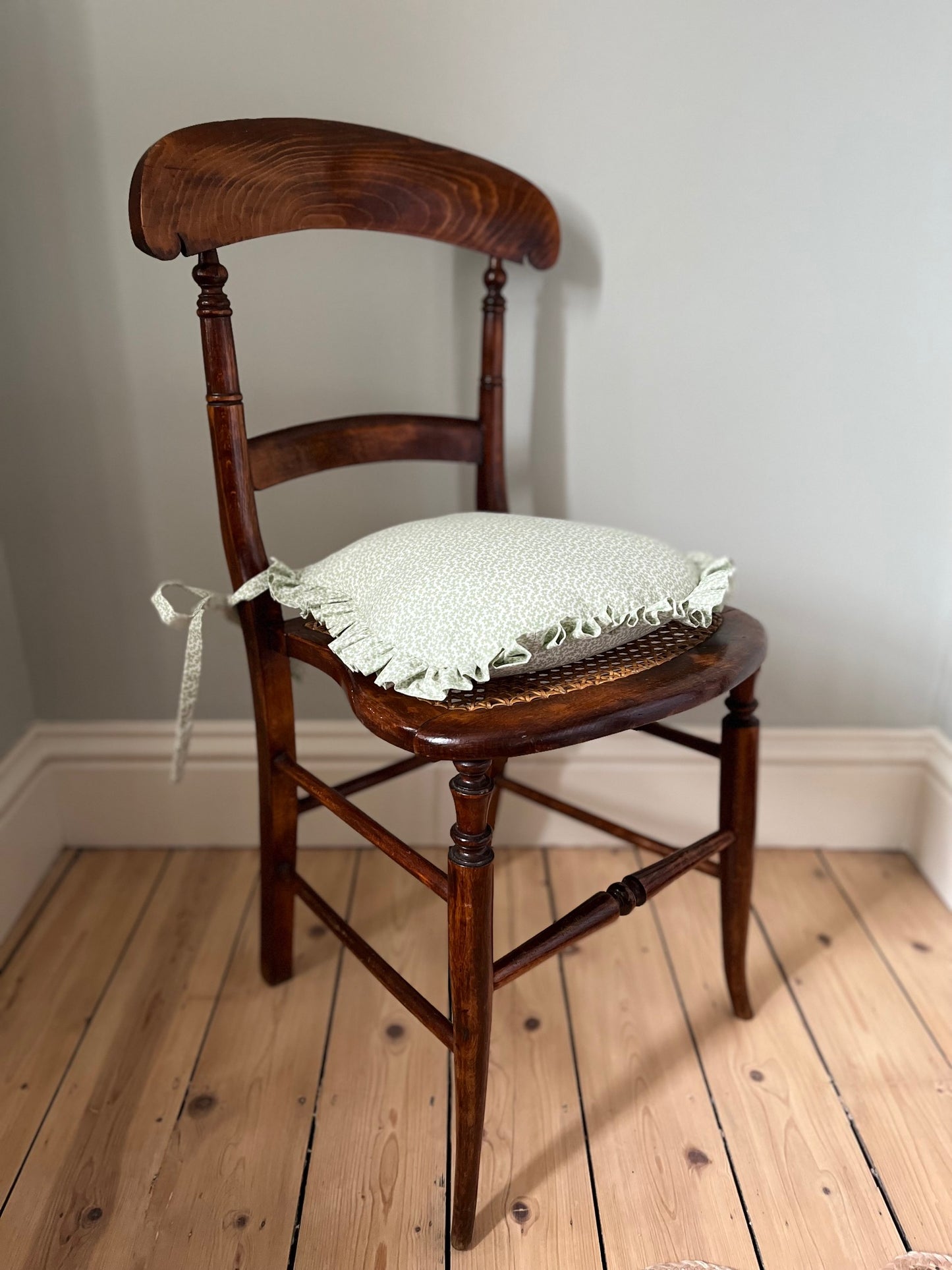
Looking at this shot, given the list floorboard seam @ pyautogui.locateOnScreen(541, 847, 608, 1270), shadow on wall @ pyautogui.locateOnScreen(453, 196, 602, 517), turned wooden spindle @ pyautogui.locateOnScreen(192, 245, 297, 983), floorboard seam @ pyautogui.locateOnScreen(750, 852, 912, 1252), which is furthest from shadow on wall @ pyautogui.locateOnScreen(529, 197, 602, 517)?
floorboard seam @ pyautogui.locateOnScreen(750, 852, 912, 1252)

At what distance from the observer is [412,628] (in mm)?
692

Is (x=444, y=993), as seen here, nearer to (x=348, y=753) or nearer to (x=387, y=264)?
(x=348, y=753)

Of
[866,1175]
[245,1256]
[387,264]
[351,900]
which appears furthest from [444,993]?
[387,264]

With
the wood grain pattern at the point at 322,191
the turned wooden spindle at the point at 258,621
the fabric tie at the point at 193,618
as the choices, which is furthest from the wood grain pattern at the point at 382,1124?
the wood grain pattern at the point at 322,191

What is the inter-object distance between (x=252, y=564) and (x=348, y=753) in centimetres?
47

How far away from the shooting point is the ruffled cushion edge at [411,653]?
664 mm

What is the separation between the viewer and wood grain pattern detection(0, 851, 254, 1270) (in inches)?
30.3

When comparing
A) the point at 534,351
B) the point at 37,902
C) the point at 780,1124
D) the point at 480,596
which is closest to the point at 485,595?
the point at 480,596

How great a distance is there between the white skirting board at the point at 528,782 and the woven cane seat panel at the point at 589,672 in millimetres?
472

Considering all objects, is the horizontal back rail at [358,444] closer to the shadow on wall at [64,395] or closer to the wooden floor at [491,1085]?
the shadow on wall at [64,395]

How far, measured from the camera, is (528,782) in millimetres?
1280

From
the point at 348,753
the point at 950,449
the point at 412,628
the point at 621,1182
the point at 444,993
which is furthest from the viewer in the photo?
the point at 348,753

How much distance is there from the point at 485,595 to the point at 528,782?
0.64 metres

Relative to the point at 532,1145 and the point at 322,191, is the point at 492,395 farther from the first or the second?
the point at 532,1145
